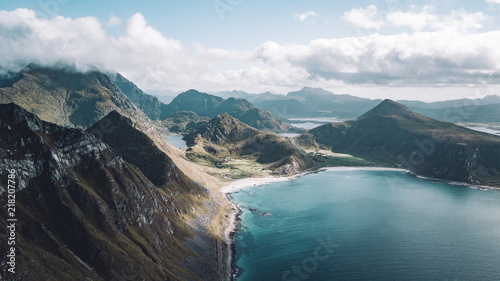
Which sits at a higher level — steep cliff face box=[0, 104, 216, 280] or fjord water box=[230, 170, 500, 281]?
steep cliff face box=[0, 104, 216, 280]

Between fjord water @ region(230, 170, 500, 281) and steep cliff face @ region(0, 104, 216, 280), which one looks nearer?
steep cliff face @ region(0, 104, 216, 280)

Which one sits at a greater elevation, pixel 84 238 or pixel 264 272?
pixel 84 238

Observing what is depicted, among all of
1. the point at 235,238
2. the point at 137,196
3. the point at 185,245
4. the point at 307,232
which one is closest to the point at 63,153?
the point at 137,196

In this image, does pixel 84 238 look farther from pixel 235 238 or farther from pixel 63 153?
pixel 235 238

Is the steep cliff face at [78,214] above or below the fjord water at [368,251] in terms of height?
above

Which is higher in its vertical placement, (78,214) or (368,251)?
(78,214)

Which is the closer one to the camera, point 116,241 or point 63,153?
point 116,241

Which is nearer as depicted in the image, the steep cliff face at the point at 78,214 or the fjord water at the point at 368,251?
the steep cliff face at the point at 78,214

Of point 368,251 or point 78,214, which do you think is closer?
point 78,214
